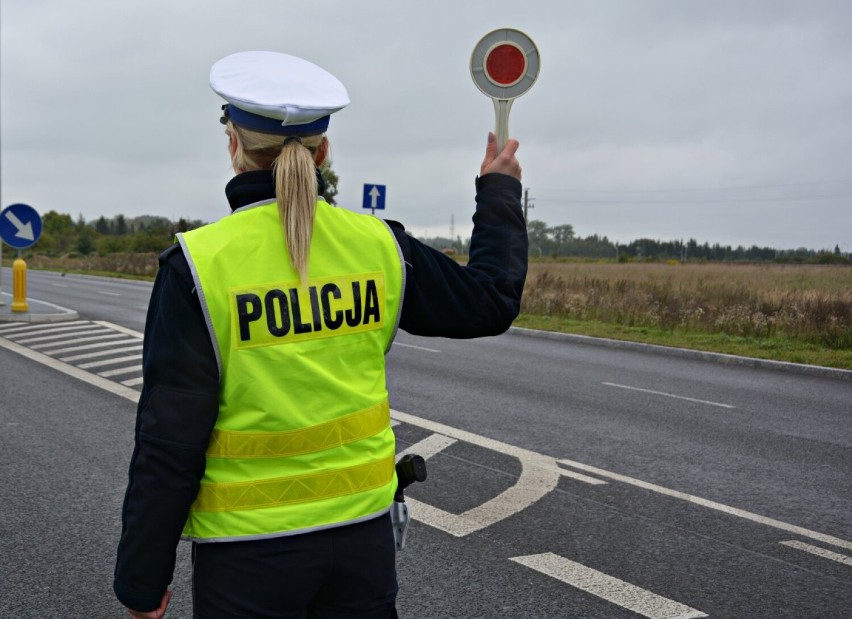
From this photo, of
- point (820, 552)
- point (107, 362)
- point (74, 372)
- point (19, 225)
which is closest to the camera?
point (820, 552)

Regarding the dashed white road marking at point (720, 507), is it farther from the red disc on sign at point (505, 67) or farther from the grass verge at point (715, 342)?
the grass verge at point (715, 342)

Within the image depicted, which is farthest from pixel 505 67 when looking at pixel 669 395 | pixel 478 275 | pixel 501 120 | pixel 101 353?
pixel 101 353

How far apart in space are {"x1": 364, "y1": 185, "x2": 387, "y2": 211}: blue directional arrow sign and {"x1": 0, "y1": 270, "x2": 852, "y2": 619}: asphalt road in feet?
33.1

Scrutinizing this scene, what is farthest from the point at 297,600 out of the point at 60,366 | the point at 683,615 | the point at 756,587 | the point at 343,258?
the point at 60,366

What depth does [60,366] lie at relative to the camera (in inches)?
414

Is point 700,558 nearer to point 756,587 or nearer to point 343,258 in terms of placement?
point 756,587

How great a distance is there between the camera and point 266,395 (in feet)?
5.82

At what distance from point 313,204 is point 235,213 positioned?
17 cm

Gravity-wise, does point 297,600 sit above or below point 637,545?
above

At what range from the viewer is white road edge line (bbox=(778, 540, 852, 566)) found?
4578 mm

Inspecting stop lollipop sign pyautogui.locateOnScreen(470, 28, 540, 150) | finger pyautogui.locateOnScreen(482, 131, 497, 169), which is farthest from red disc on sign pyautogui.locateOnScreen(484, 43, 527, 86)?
finger pyautogui.locateOnScreen(482, 131, 497, 169)

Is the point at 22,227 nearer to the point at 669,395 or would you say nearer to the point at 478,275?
the point at 669,395

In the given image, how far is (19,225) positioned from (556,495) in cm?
1270

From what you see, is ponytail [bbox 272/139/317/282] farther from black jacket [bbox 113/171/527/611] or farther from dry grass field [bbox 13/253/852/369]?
dry grass field [bbox 13/253/852/369]
